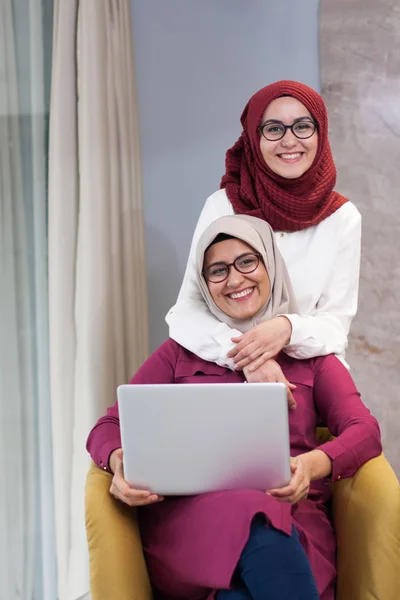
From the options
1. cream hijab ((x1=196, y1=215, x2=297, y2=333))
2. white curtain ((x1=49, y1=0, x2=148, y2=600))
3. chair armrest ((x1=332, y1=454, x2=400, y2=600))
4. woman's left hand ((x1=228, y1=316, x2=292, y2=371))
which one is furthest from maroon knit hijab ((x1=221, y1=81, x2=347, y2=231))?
chair armrest ((x1=332, y1=454, x2=400, y2=600))

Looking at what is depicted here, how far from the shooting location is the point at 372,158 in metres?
2.83

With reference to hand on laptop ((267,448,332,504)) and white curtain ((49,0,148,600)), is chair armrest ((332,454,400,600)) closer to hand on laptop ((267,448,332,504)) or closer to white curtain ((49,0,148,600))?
hand on laptop ((267,448,332,504))

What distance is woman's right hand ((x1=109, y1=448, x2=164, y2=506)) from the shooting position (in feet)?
5.15

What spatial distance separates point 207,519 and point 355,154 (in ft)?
5.52

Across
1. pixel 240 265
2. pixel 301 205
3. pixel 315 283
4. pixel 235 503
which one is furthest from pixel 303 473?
pixel 301 205

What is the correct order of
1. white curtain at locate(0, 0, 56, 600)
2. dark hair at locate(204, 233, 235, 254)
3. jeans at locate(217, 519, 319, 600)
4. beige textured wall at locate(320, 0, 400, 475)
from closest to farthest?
jeans at locate(217, 519, 319, 600) → dark hair at locate(204, 233, 235, 254) → white curtain at locate(0, 0, 56, 600) → beige textured wall at locate(320, 0, 400, 475)

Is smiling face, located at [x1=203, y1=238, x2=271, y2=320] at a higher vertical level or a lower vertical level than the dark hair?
lower

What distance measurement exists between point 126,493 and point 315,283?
2.72 ft

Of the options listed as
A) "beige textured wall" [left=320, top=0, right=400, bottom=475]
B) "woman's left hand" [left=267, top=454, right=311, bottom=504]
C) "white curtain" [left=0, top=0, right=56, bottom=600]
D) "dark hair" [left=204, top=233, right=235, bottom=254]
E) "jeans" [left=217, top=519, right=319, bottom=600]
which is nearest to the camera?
"jeans" [left=217, top=519, right=319, bottom=600]

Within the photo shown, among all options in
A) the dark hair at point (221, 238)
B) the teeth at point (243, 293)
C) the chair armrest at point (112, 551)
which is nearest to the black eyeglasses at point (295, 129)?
the dark hair at point (221, 238)

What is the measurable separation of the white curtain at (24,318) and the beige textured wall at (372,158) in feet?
3.42

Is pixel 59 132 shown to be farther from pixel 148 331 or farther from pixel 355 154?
pixel 355 154

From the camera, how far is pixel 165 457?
1.52m

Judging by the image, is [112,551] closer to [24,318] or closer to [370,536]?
[370,536]
